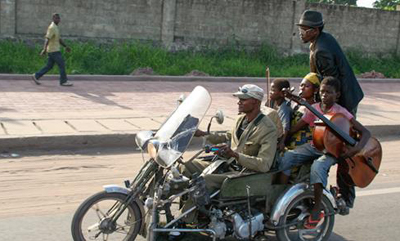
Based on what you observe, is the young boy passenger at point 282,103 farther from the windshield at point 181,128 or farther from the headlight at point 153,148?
the headlight at point 153,148

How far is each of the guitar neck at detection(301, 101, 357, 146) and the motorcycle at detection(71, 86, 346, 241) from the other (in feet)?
1.63

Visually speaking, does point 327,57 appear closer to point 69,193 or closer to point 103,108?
point 69,193

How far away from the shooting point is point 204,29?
1841 centimetres

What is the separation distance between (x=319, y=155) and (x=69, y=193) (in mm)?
2621

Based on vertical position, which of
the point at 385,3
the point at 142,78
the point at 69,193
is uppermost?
the point at 385,3

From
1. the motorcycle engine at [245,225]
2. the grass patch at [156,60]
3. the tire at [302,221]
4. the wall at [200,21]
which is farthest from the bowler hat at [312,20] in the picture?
the wall at [200,21]

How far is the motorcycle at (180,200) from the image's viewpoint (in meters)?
3.94

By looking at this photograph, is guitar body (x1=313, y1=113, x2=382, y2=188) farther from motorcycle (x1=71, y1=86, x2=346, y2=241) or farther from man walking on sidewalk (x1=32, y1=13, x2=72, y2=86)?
man walking on sidewalk (x1=32, y1=13, x2=72, y2=86)

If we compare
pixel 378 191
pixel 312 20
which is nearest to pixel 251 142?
pixel 312 20

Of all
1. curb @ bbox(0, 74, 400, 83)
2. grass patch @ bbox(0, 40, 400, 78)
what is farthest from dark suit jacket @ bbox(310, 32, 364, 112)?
grass patch @ bbox(0, 40, 400, 78)

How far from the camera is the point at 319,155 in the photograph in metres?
4.56

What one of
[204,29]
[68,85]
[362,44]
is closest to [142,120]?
[68,85]

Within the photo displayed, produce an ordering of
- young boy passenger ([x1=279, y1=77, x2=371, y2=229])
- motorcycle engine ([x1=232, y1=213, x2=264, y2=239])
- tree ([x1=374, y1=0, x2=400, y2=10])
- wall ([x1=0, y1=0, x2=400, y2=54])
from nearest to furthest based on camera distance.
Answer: motorcycle engine ([x1=232, y1=213, x2=264, y2=239]), young boy passenger ([x1=279, y1=77, x2=371, y2=229]), wall ([x1=0, y1=0, x2=400, y2=54]), tree ([x1=374, y1=0, x2=400, y2=10])

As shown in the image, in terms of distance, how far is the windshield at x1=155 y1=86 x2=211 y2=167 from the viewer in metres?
3.81
